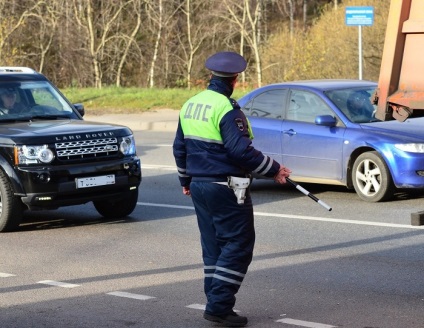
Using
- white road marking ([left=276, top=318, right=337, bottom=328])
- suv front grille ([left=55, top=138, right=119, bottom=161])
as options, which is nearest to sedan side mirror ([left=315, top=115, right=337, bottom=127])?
suv front grille ([left=55, top=138, right=119, bottom=161])

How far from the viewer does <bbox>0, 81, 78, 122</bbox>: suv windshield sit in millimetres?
12312

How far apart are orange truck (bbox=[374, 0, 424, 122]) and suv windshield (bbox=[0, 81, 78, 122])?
6.09 metres

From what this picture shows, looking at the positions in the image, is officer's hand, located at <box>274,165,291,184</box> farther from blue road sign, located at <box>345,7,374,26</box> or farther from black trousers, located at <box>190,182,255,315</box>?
blue road sign, located at <box>345,7,374,26</box>

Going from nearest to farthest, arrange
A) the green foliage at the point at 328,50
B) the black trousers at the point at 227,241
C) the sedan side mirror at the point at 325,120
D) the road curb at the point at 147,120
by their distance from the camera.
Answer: the black trousers at the point at 227,241 < the sedan side mirror at the point at 325,120 < the road curb at the point at 147,120 < the green foliage at the point at 328,50

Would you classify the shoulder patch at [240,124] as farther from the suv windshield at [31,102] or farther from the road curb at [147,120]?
the road curb at [147,120]

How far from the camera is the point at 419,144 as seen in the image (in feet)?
40.5

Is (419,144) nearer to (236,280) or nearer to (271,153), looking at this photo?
(271,153)

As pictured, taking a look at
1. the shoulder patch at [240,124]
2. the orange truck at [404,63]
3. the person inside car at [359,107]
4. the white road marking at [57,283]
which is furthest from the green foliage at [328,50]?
the shoulder patch at [240,124]

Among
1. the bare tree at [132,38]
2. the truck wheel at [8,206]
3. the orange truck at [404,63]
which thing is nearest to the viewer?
the orange truck at [404,63]

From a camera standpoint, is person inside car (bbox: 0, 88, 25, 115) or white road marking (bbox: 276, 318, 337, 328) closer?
white road marking (bbox: 276, 318, 337, 328)

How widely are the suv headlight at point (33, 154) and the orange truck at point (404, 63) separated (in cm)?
490

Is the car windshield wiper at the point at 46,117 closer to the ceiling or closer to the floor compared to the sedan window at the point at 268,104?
closer to the ceiling

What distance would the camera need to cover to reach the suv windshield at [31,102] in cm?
1231

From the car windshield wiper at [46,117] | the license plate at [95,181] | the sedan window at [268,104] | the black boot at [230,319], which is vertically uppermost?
the car windshield wiper at [46,117]
